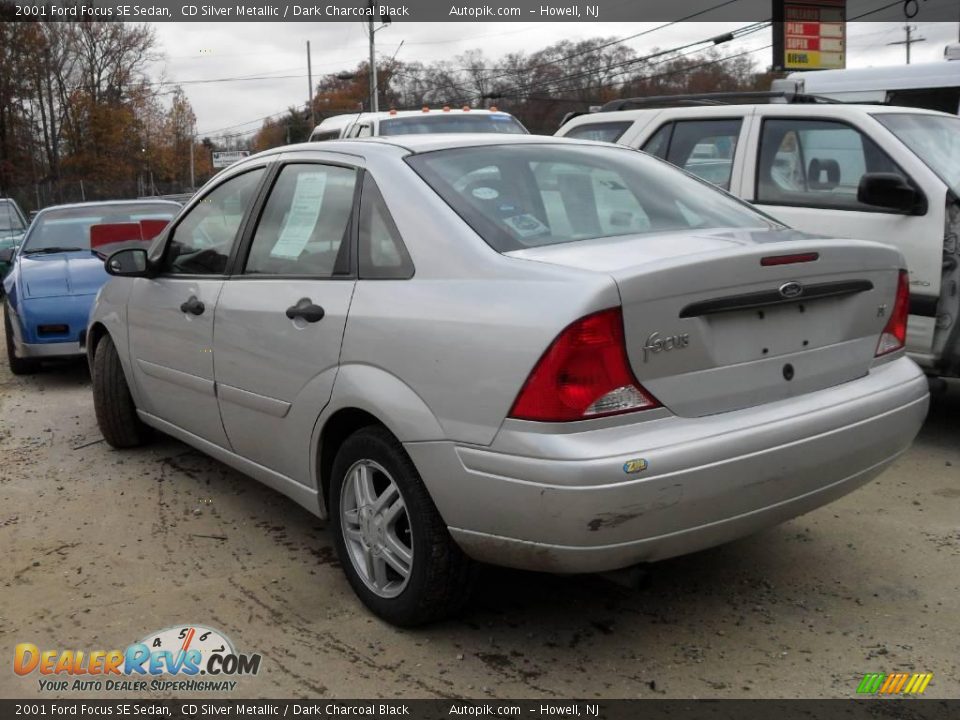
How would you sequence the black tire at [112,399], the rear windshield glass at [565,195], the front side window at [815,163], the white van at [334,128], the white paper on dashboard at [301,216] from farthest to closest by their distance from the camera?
1. the white van at [334,128]
2. the front side window at [815,163]
3. the black tire at [112,399]
4. the white paper on dashboard at [301,216]
5. the rear windshield glass at [565,195]

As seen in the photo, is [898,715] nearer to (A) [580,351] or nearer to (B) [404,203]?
(A) [580,351]

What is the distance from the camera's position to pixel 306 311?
3.48 m

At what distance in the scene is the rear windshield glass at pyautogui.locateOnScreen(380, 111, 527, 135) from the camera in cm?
1156

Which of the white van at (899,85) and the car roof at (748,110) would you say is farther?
the white van at (899,85)

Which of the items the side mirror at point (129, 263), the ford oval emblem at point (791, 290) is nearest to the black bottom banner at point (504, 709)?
the ford oval emblem at point (791, 290)

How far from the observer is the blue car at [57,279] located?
769cm

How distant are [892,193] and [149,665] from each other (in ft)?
14.3

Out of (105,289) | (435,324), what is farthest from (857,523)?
(105,289)

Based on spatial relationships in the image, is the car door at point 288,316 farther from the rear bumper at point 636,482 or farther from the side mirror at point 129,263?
the side mirror at point 129,263

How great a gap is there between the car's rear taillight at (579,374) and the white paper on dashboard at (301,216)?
1457 mm

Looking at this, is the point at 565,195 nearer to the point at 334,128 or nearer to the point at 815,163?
the point at 815,163

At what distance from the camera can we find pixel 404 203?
328cm

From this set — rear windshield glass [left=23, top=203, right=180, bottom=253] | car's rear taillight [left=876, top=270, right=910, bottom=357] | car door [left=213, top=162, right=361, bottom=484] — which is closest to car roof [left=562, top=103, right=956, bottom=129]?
car's rear taillight [left=876, top=270, right=910, bottom=357]

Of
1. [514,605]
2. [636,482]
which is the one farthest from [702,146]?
[636,482]
